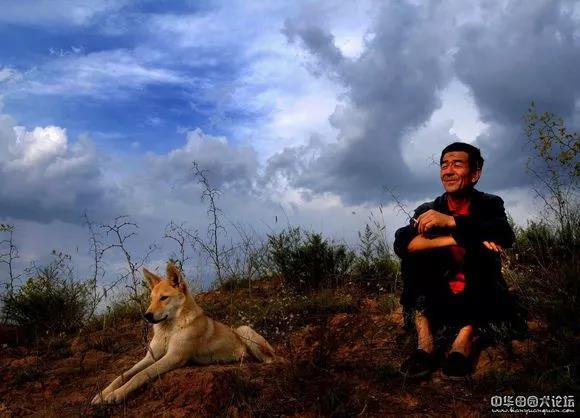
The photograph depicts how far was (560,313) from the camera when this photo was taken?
5.36m

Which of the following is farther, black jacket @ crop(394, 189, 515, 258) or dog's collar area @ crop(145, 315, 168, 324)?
dog's collar area @ crop(145, 315, 168, 324)

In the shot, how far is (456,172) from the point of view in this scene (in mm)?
5398

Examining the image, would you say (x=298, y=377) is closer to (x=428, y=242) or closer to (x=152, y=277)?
(x=428, y=242)

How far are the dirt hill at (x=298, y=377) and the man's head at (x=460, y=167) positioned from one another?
5.08 ft

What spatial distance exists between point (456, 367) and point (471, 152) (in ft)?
6.44

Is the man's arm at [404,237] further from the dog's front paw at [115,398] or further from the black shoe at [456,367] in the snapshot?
the dog's front paw at [115,398]

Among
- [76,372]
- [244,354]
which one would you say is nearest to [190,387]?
[244,354]

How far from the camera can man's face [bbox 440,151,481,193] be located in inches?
212

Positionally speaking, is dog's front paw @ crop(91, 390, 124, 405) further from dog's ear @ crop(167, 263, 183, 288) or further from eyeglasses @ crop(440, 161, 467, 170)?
eyeglasses @ crop(440, 161, 467, 170)

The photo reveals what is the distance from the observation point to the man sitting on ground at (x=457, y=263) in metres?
5.16

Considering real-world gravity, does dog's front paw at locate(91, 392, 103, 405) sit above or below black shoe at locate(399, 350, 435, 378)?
below

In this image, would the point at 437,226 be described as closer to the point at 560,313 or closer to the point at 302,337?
the point at 560,313

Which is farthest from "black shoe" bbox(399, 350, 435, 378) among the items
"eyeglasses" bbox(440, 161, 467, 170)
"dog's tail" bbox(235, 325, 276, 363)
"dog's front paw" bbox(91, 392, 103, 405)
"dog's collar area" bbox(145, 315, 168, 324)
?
"dog's front paw" bbox(91, 392, 103, 405)

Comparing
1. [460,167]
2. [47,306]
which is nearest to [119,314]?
[47,306]
